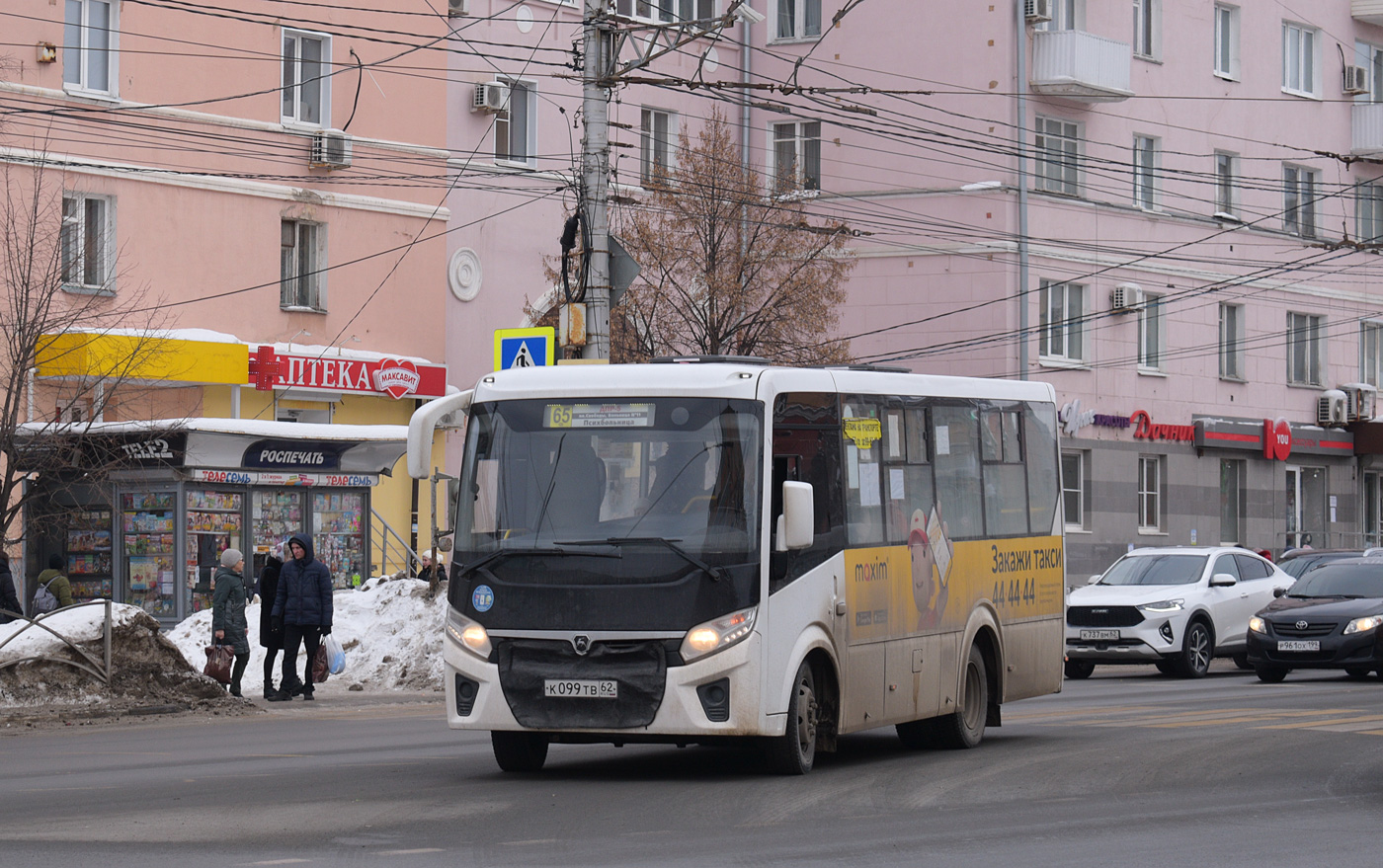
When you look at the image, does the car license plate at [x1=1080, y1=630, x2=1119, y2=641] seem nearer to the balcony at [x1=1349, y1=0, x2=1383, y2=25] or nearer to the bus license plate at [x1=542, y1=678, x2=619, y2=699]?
the bus license plate at [x1=542, y1=678, x2=619, y2=699]

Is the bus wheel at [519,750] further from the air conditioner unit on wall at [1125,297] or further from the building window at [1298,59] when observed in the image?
the building window at [1298,59]

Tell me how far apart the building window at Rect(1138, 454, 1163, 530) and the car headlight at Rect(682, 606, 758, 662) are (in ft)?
112

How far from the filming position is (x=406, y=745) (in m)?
16.5

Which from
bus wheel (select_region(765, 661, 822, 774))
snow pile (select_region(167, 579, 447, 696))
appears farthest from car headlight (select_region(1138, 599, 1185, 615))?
bus wheel (select_region(765, 661, 822, 774))

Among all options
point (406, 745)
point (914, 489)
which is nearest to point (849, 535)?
point (914, 489)

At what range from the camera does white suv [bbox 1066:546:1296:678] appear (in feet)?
86.0

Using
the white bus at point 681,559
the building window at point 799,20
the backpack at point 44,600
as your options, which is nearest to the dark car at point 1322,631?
the white bus at point 681,559

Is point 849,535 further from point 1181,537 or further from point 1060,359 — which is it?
point 1181,537

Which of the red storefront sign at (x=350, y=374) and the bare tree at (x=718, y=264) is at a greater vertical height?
the bare tree at (x=718, y=264)

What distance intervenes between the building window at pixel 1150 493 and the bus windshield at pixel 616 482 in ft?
111

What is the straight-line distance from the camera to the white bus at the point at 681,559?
41.4 ft

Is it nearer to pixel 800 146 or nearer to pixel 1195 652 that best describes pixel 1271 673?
pixel 1195 652

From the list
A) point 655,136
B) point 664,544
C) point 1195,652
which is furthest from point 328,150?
point 664,544

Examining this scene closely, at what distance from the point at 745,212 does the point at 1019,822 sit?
25.7 m
